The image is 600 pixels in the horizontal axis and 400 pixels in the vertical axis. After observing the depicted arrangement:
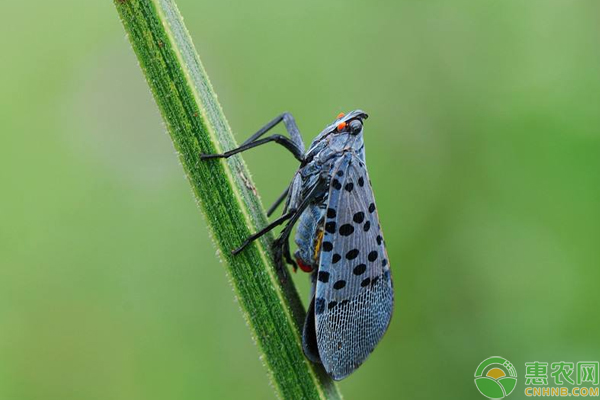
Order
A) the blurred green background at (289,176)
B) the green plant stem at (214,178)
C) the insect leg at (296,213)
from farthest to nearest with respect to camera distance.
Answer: the blurred green background at (289,176) → the insect leg at (296,213) → the green plant stem at (214,178)

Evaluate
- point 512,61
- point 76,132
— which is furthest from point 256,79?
point 512,61

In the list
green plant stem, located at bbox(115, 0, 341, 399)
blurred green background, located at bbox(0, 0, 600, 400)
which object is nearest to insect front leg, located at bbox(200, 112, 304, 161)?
green plant stem, located at bbox(115, 0, 341, 399)

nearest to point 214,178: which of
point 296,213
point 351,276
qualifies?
point 296,213

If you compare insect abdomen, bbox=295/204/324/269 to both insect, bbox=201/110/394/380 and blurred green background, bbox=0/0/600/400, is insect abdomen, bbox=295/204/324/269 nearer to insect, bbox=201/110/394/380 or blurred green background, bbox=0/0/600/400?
insect, bbox=201/110/394/380

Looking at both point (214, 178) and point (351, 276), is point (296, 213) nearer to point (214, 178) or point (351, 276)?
point (351, 276)

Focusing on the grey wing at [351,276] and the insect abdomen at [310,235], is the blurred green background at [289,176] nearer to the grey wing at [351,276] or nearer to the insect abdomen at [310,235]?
the insect abdomen at [310,235]

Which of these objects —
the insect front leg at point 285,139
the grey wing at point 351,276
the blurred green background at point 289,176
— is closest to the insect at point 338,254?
the grey wing at point 351,276

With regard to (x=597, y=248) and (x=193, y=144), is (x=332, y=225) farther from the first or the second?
(x=597, y=248)
